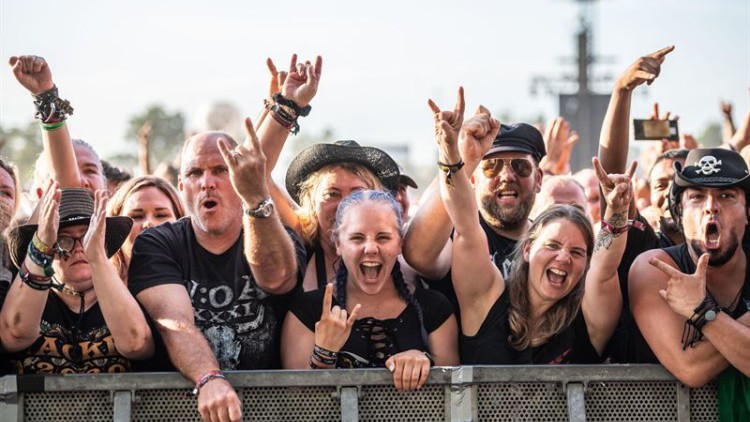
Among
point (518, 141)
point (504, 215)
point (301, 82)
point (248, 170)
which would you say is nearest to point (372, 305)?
point (248, 170)

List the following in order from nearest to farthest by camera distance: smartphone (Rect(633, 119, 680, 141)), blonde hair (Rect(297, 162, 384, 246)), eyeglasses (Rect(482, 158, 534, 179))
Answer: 1. blonde hair (Rect(297, 162, 384, 246))
2. eyeglasses (Rect(482, 158, 534, 179))
3. smartphone (Rect(633, 119, 680, 141))

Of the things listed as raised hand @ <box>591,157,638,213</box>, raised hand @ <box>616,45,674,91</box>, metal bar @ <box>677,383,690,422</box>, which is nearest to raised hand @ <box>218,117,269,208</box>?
raised hand @ <box>591,157,638,213</box>

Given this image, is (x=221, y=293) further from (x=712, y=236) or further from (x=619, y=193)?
(x=712, y=236)

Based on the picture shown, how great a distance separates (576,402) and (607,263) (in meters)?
0.65

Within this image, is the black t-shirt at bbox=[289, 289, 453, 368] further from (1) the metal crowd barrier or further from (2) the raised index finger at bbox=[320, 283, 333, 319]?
(1) the metal crowd barrier

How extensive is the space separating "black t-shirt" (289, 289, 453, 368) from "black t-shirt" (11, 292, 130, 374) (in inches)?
32.0

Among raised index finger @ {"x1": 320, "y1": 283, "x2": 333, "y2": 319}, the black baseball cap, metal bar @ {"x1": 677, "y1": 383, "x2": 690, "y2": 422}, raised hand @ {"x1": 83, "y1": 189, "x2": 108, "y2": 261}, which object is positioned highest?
the black baseball cap

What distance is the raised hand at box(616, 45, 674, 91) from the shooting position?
5109mm

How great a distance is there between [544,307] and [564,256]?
0.25 m

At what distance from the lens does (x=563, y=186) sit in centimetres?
594

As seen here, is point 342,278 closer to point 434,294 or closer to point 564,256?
point 434,294

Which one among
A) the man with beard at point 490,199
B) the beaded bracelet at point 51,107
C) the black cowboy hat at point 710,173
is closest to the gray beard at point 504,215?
the man with beard at point 490,199

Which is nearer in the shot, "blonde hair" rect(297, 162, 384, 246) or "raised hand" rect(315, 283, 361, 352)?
"raised hand" rect(315, 283, 361, 352)

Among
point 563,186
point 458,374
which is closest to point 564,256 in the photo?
point 458,374
